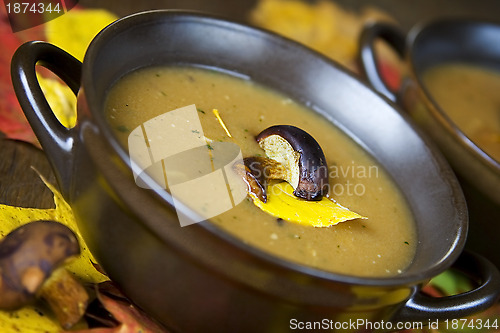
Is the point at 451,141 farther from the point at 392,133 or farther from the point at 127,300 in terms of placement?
the point at 127,300

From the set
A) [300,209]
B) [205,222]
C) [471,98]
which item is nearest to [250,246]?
[205,222]

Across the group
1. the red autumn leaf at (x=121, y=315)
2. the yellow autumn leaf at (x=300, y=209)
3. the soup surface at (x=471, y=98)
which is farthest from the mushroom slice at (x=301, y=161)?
the soup surface at (x=471, y=98)

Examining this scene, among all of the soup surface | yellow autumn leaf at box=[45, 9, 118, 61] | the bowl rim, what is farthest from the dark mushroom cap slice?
the soup surface

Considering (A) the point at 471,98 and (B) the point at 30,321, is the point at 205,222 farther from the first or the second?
(A) the point at 471,98

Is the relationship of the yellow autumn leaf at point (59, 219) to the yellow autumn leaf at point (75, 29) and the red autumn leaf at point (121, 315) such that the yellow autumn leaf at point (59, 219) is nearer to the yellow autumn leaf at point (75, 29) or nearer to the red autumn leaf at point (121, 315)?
the red autumn leaf at point (121, 315)

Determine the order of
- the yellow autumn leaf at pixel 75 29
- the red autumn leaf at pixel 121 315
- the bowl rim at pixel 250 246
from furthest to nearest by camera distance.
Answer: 1. the yellow autumn leaf at pixel 75 29
2. the red autumn leaf at pixel 121 315
3. the bowl rim at pixel 250 246

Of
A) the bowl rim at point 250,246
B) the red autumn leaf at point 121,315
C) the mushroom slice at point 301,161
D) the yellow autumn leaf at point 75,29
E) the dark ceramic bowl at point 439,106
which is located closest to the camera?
the bowl rim at point 250,246

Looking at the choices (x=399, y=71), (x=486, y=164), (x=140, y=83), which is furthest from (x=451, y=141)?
(x=399, y=71)
